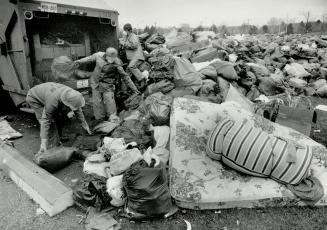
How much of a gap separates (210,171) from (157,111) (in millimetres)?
1208

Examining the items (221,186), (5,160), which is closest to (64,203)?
(5,160)

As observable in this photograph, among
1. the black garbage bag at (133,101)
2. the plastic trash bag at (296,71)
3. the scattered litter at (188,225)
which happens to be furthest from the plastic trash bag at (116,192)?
the plastic trash bag at (296,71)

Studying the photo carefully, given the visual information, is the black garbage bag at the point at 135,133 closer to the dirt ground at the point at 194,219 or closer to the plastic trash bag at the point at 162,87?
the plastic trash bag at the point at 162,87

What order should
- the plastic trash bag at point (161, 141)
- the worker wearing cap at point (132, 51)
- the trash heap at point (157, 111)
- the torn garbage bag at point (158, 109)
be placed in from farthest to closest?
the worker wearing cap at point (132, 51) < the torn garbage bag at point (158, 109) < the plastic trash bag at point (161, 141) < the trash heap at point (157, 111)

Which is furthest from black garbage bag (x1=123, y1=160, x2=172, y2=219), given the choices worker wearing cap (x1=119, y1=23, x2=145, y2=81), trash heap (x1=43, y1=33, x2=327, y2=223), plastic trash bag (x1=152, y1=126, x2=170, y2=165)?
worker wearing cap (x1=119, y1=23, x2=145, y2=81)

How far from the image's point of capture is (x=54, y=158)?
11.6ft

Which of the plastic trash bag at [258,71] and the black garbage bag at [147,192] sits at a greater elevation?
the plastic trash bag at [258,71]

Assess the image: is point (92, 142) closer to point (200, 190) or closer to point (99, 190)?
point (99, 190)

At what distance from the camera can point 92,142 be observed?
405 cm

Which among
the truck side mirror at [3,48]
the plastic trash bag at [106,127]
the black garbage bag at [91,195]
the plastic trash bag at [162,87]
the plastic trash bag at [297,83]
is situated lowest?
the black garbage bag at [91,195]

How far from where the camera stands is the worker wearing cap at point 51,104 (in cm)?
363

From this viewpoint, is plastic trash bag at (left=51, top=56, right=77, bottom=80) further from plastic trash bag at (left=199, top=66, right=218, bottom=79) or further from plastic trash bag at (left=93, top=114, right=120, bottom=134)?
plastic trash bag at (left=199, top=66, right=218, bottom=79)

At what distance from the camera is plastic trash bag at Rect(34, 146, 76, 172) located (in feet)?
11.4

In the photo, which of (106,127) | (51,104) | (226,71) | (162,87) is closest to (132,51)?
(162,87)
